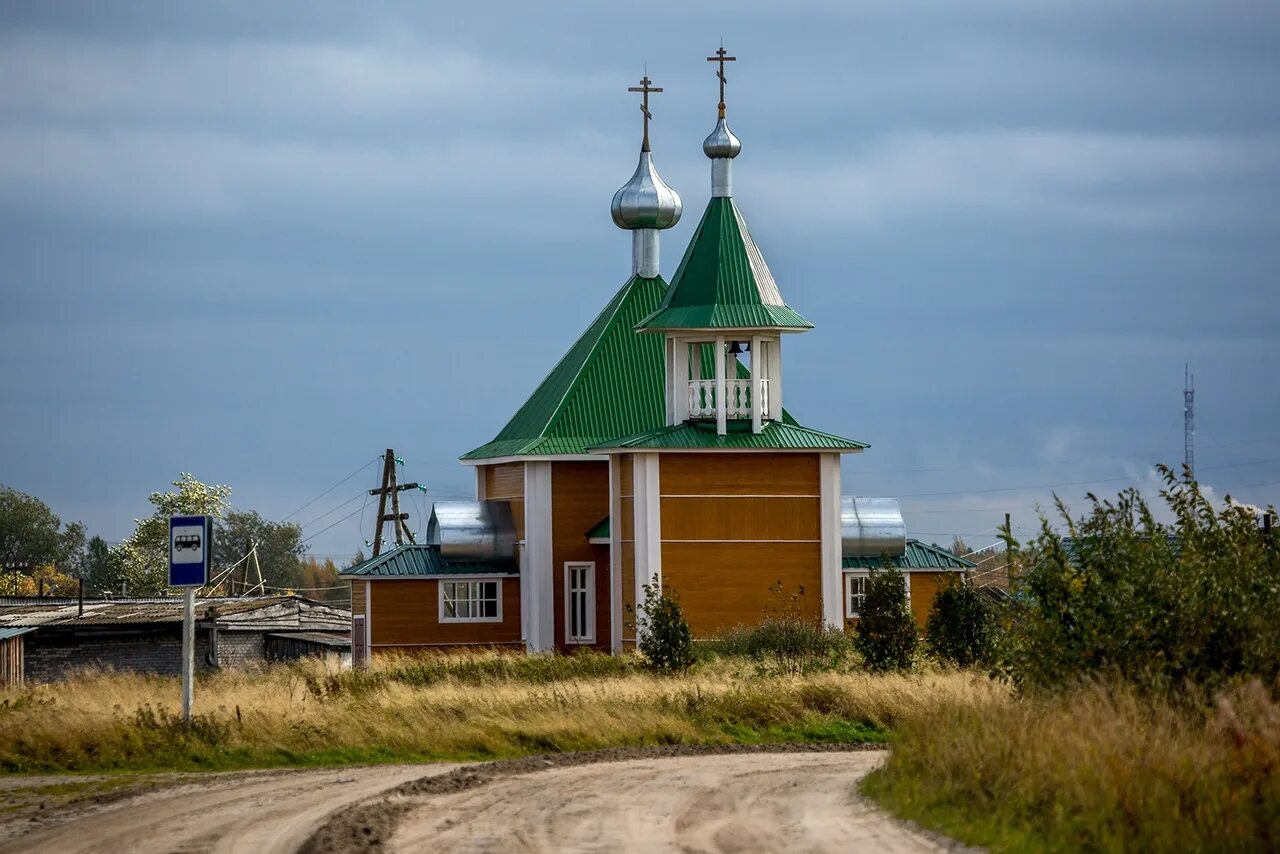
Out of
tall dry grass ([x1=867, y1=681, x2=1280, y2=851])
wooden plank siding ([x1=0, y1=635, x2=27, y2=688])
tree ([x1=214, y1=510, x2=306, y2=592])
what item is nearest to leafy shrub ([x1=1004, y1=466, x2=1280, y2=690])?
tall dry grass ([x1=867, y1=681, x2=1280, y2=851])

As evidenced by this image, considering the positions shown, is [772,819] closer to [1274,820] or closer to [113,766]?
[1274,820]

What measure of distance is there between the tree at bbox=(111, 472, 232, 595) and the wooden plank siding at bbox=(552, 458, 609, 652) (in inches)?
1722

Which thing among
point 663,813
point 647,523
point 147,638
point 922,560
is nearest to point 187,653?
point 663,813

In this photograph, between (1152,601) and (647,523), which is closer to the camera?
(1152,601)

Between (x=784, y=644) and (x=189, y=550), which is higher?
(x=189, y=550)

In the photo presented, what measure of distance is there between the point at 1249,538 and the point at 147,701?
1273cm

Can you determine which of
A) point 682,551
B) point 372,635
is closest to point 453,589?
point 372,635

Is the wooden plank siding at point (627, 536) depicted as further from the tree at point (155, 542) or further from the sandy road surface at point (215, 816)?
the tree at point (155, 542)

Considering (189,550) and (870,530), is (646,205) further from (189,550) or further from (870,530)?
(189,550)

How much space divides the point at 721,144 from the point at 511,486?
343 inches

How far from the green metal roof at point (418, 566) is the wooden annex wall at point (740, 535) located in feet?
18.7

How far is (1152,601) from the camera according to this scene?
16.3m

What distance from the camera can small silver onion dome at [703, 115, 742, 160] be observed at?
3850cm

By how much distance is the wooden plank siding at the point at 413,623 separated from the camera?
3928cm
